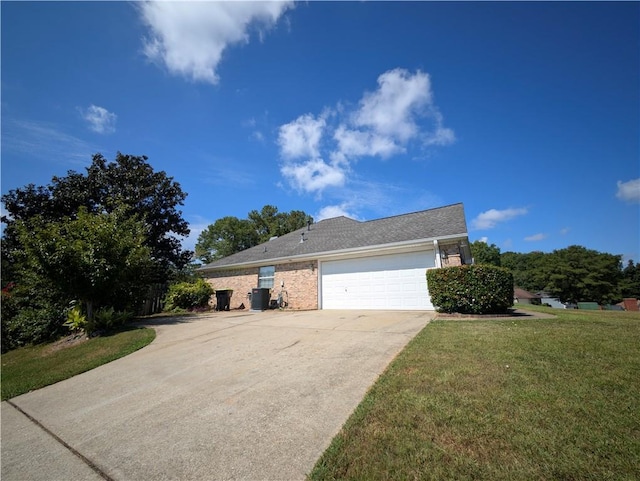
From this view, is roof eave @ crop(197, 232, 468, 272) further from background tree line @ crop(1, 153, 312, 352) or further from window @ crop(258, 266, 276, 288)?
background tree line @ crop(1, 153, 312, 352)

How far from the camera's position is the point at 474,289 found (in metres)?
Result: 7.51

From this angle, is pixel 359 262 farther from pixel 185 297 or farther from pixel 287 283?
pixel 185 297

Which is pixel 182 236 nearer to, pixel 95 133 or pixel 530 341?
pixel 95 133

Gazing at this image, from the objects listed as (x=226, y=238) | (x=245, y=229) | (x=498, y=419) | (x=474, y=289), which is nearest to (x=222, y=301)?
(x=474, y=289)

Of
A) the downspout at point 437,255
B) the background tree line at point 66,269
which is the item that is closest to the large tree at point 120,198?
the background tree line at point 66,269

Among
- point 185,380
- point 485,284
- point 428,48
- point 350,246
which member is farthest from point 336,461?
point 428,48

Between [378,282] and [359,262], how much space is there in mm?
1221

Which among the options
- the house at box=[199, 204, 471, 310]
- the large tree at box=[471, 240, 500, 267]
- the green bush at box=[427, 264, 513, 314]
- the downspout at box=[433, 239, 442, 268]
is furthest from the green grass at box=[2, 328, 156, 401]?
the large tree at box=[471, 240, 500, 267]

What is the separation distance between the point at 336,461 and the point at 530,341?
4.26 meters

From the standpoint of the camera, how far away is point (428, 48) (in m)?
8.97

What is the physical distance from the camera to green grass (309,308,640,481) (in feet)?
5.73

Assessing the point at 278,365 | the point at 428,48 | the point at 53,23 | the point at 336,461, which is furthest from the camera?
the point at 428,48

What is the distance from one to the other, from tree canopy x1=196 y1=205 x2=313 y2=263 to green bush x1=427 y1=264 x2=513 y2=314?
96.7 ft

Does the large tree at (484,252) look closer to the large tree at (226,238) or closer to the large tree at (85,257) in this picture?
the large tree at (226,238)
